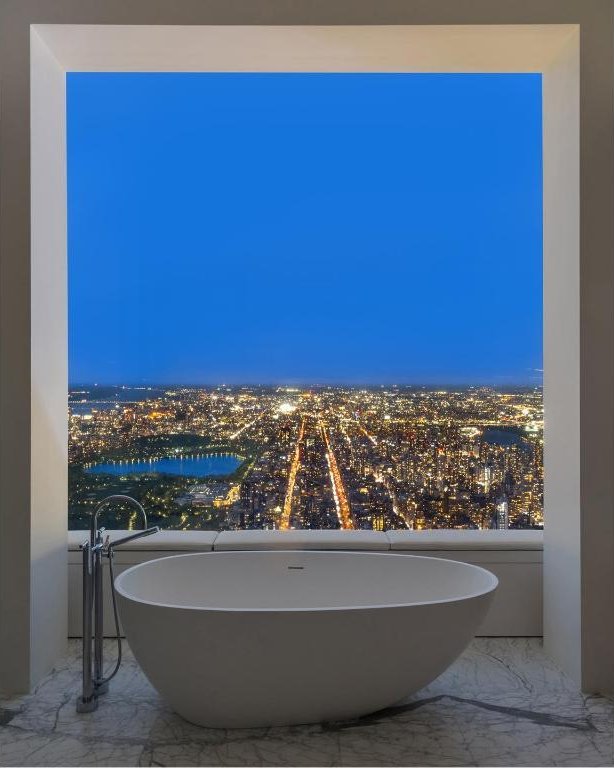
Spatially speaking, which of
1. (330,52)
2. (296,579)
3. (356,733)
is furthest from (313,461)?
(330,52)

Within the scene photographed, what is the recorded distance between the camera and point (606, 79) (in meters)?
2.76

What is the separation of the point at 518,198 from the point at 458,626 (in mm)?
3016

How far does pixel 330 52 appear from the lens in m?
3.00

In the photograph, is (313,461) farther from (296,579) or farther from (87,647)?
(87,647)

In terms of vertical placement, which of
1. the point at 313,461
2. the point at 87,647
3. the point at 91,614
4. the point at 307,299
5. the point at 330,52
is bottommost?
the point at 87,647

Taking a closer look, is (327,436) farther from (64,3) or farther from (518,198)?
(64,3)

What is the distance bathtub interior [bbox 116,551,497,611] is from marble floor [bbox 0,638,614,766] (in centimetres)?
41

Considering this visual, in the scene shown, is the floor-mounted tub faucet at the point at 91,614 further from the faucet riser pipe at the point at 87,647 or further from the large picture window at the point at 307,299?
the large picture window at the point at 307,299

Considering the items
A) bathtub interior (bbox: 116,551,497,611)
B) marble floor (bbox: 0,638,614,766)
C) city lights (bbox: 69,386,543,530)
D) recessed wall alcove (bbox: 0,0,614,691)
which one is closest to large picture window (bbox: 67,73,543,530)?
city lights (bbox: 69,386,543,530)

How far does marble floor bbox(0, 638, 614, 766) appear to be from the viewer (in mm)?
2225

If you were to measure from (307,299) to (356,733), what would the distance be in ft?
8.56

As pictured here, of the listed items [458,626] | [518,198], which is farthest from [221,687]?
[518,198]

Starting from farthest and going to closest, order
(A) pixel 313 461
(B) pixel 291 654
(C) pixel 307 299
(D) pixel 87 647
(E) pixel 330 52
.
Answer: (C) pixel 307 299 → (A) pixel 313 461 → (E) pixel 330 52 → (D) pixel 87 647 → (B) pixel 291 654

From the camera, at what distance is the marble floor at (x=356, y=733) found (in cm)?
222
